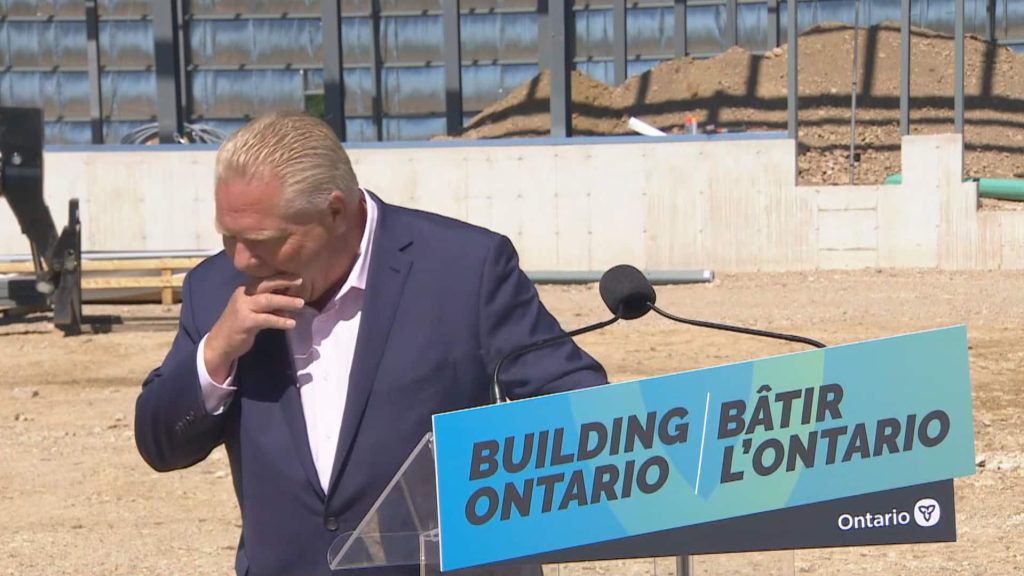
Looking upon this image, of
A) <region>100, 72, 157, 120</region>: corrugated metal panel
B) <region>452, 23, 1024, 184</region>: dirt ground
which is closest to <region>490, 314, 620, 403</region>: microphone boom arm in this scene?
<region>452, 23, 1024, 184</region>: dirt ground

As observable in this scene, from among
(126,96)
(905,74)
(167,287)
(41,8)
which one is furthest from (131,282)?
(41,8)

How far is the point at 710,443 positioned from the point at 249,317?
858mm

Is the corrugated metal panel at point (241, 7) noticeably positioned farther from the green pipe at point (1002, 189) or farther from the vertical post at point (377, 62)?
the green pipe at point (1002, 189)

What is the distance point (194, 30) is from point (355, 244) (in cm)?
3028

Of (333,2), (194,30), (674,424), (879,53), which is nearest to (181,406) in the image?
(674,424)

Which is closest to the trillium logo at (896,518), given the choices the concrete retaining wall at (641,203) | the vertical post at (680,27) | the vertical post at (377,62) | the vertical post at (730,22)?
the concrete retaining wall at (641,203)

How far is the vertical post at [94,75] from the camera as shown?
2750 cm

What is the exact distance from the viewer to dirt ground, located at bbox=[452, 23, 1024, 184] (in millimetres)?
27094

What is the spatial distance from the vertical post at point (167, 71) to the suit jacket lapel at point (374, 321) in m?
20.8

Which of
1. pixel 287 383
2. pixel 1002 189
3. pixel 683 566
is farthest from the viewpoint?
pixel 1002 189

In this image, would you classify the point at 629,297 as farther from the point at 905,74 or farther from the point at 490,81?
Result: the point at 490,81

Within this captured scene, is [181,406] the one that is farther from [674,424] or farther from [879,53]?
[879,53]

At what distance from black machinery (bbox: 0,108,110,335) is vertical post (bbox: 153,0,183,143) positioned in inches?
327

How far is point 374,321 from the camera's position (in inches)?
113
